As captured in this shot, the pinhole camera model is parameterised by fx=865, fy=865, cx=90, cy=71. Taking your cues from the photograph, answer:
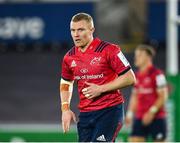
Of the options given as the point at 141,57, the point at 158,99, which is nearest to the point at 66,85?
the point at 141,57

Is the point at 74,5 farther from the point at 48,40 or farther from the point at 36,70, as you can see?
the point at 36,70

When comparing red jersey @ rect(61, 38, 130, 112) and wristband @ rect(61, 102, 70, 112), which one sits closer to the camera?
red jersey @ rect(61, 38, 130, 112)

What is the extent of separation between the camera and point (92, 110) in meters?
8.59

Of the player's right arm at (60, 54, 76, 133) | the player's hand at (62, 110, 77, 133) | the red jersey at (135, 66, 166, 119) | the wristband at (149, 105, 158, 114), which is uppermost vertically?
the player's right arm at (60, 54, 76, 133)

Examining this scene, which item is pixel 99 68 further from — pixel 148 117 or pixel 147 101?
pixel 147 101

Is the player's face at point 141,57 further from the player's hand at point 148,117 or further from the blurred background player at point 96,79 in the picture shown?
the blurred background player at point 96,79

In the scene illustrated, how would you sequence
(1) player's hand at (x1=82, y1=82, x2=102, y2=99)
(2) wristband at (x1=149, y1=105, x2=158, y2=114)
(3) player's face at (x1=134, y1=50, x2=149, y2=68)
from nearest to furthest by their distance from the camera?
1. (1) player's hand at (x1=82, y1=82, x2=102, y2=99)
2. (3) player's face at (x1=134, y1=50, x2=149, y2=68)
3. (2) wristband at (x1=149, y1=105, x2=158, y2=114)

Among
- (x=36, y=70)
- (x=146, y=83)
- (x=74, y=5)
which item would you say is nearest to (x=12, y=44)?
(x=36, y=70)

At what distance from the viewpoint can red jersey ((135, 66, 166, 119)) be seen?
12625mm

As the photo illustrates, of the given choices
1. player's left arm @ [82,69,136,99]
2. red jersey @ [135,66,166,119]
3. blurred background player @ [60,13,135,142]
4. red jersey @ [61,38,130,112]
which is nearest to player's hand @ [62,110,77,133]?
blurred background player @ [60,13,135,142]

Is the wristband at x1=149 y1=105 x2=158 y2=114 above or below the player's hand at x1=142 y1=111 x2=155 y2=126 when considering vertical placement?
above

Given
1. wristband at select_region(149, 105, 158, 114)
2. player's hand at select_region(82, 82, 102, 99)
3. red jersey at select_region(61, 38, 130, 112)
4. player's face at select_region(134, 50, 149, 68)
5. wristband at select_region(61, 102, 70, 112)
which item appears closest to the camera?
player's hand at select_region(82, 82, 102, 99)

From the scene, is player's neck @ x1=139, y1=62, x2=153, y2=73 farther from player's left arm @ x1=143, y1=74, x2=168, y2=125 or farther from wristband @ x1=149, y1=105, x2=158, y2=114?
wristband @ x1=149, y1=105, x2=158, y2=114

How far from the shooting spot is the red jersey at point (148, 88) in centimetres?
1262
